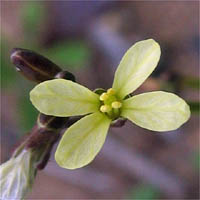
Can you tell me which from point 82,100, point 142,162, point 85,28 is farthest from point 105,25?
point 82,100

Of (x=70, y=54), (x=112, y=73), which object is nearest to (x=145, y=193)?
(x=112, y=73)

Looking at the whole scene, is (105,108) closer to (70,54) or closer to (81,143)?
(81,143)

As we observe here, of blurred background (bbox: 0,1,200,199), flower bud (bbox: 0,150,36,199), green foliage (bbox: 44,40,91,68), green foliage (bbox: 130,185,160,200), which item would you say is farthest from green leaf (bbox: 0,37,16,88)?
flower bud (bbox: 0,150,36,199)

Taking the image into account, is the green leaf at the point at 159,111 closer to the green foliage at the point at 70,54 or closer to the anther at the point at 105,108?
the anther at the point at 105,108

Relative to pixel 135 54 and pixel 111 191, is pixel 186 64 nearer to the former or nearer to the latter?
pixel 111 191

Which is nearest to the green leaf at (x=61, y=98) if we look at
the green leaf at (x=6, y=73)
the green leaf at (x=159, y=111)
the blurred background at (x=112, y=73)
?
the green leaf at (x=159, y=111)

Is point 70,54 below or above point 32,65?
below
